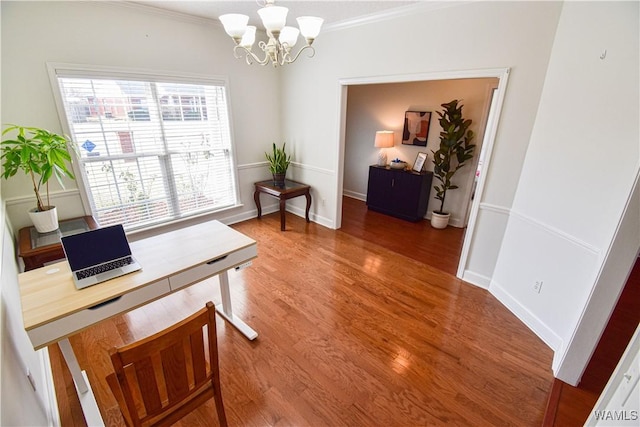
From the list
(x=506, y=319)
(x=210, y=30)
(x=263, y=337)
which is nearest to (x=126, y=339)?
(x=263, y=337)

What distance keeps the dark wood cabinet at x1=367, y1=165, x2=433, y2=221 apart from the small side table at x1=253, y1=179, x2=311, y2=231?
125 centimetres

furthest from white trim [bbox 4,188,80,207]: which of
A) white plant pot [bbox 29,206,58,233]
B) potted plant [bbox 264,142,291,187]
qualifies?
potted plant [bbox 264,142,291,187]

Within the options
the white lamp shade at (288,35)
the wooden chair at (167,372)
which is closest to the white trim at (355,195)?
the white lamp shade at (288,35)

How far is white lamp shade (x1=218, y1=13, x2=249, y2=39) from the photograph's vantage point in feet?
5.38

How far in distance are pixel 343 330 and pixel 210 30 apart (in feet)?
11.8

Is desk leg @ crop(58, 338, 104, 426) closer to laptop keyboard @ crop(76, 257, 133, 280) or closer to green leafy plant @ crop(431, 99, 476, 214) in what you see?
laptop keyboard @ crop(76, 257, 133, 280)

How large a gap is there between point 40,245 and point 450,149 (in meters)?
4.50

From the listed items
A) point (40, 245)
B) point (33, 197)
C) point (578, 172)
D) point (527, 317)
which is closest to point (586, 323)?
point (527, 317)

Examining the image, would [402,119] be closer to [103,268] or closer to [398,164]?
[398,164]

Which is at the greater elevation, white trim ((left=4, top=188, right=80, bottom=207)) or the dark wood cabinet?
white trim ((left=4, top=188, right=80, bottom=207))

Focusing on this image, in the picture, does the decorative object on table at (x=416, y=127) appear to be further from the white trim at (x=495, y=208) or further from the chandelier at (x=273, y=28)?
the chandelier at (x=273, y=28)

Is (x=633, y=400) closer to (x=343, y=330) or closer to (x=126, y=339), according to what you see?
(x=343, y=330)

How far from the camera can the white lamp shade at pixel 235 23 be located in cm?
164

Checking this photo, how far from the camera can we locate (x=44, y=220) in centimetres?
237
